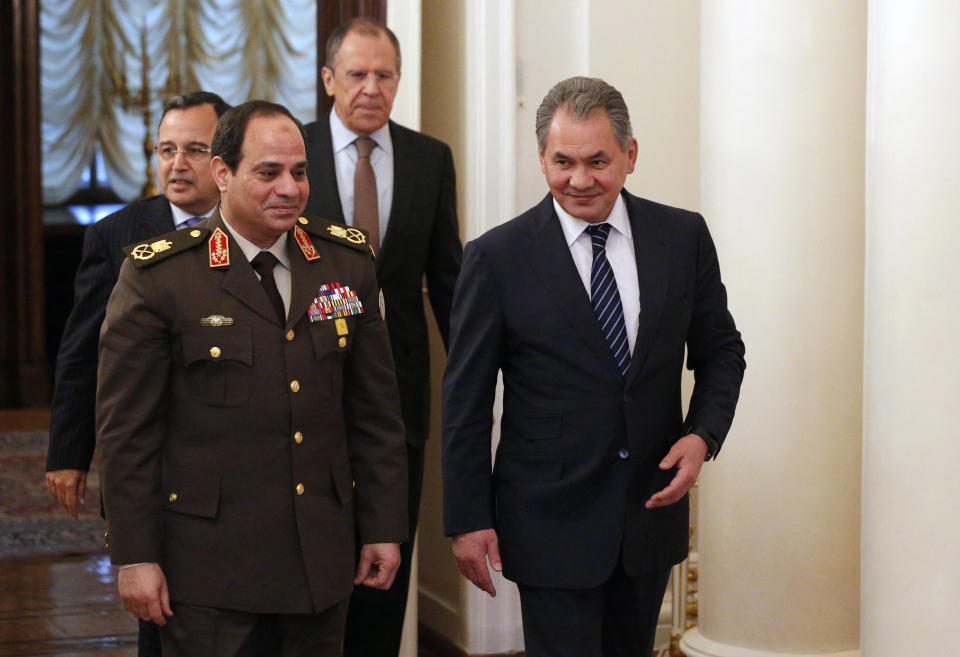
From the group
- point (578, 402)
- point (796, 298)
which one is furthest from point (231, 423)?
point (796, 298)

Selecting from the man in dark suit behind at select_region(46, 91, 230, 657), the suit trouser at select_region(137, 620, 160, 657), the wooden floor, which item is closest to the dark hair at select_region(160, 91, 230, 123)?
the man in dark suit behind at select_region(46, 91, 230, 657)

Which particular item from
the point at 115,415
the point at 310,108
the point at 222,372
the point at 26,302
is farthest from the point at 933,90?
the point at 310,108

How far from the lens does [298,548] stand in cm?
221

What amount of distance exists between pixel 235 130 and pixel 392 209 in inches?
45.1

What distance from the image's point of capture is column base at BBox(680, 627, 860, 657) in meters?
3.28

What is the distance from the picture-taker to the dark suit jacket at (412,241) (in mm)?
3311

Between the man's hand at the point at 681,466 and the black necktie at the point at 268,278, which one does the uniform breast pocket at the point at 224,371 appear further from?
the man's hand at the point at 681,466

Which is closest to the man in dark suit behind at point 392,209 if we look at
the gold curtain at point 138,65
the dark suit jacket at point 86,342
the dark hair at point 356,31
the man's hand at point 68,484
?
the dark hair at point 356,31

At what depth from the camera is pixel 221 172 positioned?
7.30 ft

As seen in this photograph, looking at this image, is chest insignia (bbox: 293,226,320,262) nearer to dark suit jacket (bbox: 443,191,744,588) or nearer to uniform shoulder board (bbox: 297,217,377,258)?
uniform shoulder board (bbox: 297,217,377,258)

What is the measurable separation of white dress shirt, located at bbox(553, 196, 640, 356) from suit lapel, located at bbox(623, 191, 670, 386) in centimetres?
2

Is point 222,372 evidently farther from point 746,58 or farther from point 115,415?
point 746,58

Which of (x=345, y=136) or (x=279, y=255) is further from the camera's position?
(x=345, y=136)

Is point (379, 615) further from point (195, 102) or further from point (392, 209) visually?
point (195, 102)
